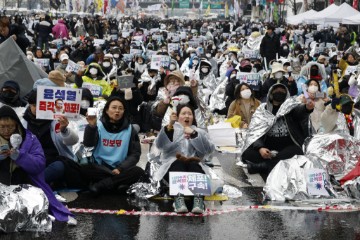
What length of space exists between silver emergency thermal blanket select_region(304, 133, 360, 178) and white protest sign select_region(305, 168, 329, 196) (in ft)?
2.39

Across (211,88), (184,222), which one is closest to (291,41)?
(211,88)

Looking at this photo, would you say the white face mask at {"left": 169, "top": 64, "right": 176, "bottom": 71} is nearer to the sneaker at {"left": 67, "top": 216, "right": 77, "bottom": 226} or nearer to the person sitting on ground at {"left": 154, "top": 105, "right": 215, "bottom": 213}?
the person sitting on ground at {"left": 154, "top": 105, "right": 215, "bottom": 213}

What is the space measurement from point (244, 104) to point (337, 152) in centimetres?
337

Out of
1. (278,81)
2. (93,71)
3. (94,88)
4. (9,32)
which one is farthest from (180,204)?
(278,81)

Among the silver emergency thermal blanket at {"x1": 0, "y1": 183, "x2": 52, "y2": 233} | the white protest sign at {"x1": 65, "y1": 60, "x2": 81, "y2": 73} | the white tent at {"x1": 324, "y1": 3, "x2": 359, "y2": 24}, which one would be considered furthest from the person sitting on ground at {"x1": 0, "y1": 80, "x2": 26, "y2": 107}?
the white tent at {"x1": 324, "y1": 3, "x2": 359, "y2": 24}

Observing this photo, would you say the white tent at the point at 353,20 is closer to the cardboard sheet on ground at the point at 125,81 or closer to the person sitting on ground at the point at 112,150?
the cardboard sheet on ground at the point at 125,81

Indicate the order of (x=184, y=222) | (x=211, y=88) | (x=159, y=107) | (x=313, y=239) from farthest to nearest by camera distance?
1. (x=211, y=88)
2. (x=159, y=107)
3. (x=184, y=222)
4. (x=313, y=239)

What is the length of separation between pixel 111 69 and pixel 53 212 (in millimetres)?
9206

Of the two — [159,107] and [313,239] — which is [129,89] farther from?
[313,239]

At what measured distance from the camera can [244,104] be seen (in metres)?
12.7

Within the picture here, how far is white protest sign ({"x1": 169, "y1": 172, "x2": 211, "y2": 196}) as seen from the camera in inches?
317

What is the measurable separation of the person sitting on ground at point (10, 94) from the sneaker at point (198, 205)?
8.75ft

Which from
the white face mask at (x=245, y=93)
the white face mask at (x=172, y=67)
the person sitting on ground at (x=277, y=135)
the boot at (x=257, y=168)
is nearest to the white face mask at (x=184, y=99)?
the person sitting on ground at (x=277, y=135)

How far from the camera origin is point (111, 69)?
16422mm
